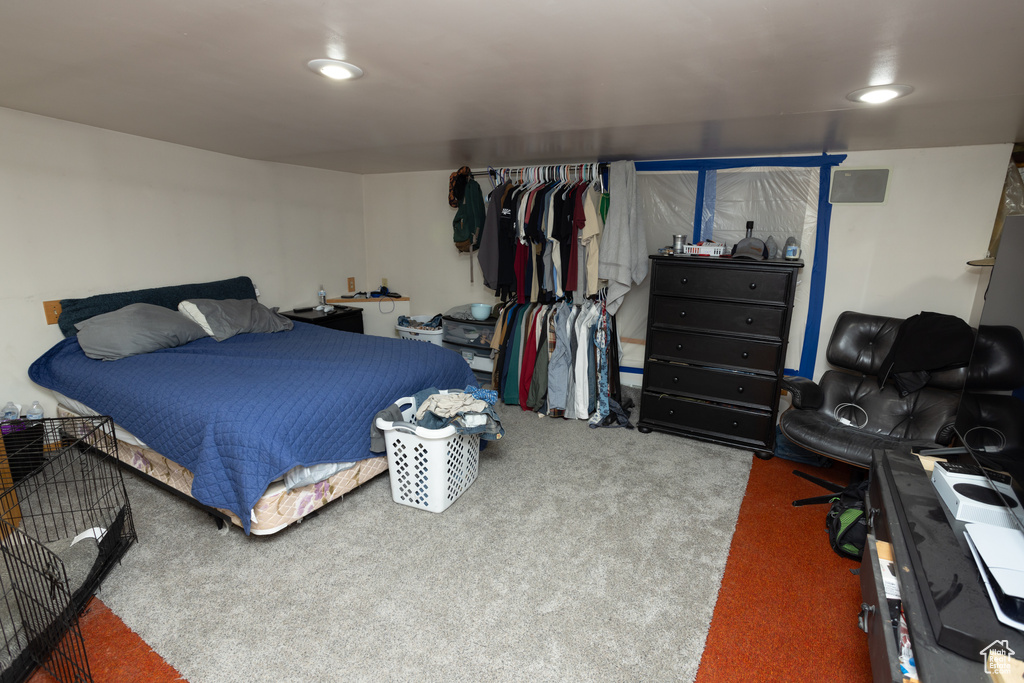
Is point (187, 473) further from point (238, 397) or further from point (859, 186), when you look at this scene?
point (859, 186)

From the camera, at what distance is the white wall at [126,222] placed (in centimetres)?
279

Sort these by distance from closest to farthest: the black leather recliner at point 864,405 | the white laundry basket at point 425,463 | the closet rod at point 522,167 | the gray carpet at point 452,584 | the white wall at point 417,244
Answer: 1. the gray carpet at point 452,584
2. the white laundry basket at point 425,463
3. the black leather recliner at point 864,405
4. the closet rod at point 522,167
5. the white wall at point 417,244

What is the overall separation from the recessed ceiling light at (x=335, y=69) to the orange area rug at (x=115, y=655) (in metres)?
2.12

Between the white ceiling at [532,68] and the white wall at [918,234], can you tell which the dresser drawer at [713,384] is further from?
the white ceiling at [532,68]

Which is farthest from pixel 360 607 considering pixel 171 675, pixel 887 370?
pixel 887 370

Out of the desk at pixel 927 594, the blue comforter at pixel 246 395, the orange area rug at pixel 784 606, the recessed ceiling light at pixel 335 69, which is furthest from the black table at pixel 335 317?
the desk at pixel 927 594

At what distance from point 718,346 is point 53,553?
336 cm

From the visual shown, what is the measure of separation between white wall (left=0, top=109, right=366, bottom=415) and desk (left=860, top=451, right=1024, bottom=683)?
4.20 meters

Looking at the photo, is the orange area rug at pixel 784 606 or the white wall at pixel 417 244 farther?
the white wall at pixel 417 244

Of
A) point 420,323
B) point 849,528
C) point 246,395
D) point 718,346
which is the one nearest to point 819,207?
point 718,346

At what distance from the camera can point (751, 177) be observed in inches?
139

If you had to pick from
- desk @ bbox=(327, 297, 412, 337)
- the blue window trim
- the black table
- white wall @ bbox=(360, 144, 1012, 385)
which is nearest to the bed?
the black table

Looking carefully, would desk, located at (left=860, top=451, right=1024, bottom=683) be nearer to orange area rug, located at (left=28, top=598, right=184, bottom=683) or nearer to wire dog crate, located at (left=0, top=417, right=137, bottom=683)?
orange area rug, located at (left=28, top=598, right=184, bottom=683)

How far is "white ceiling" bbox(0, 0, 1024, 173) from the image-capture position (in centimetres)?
134
